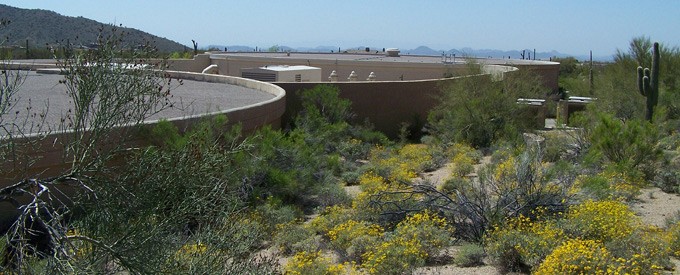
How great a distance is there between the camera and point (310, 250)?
1058cm

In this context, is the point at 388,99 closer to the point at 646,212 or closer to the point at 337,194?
the point at 337,194

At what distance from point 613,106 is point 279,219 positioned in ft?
57.1

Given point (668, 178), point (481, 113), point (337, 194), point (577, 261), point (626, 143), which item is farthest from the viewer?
point (481, 113)

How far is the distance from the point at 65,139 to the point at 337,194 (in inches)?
220

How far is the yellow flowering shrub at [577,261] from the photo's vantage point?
8531 mm

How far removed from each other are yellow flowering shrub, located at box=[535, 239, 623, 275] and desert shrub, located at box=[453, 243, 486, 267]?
1150mm

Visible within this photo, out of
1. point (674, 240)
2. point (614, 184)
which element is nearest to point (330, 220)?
point (674, 240)

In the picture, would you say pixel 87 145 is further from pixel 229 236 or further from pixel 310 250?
pixel 310 250

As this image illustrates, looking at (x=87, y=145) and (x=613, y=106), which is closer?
(x=87, y=145)

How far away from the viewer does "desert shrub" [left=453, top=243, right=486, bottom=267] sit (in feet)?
32.6

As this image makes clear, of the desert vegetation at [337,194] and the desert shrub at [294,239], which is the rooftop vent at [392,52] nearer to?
the desert vegetation at [337,194]

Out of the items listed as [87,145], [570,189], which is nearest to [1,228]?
[87,145]

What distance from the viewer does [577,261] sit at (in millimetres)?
8648

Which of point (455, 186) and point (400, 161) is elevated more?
point (455, 186)
